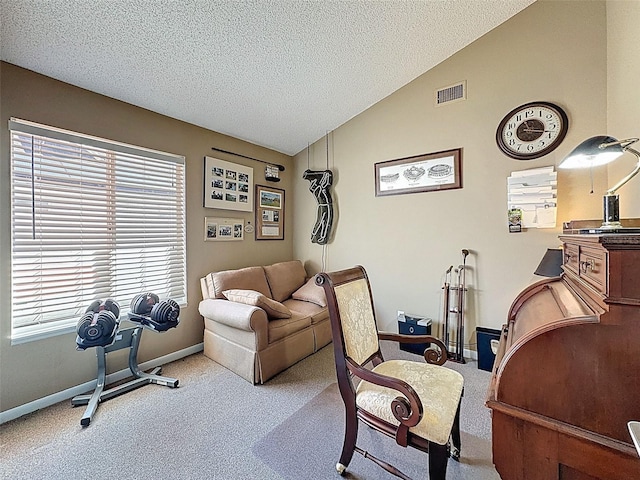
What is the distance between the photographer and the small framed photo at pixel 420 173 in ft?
10.2

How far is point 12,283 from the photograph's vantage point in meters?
2.07

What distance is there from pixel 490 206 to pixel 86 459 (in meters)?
3.78

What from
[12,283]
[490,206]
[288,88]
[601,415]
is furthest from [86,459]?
[490,206]

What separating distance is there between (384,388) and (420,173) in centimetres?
254

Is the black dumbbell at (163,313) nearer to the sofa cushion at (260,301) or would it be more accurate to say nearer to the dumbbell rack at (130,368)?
the dumbbell rack at (130,368)

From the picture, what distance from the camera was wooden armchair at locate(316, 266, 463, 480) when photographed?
1256mm

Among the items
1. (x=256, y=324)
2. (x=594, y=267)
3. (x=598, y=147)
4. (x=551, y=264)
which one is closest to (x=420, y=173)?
(x=551, y=264)

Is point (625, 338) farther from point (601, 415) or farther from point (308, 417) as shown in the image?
point (308, 417)

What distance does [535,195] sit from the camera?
2.66 metres

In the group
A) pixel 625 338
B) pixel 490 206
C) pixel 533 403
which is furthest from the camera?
pixel 490 206

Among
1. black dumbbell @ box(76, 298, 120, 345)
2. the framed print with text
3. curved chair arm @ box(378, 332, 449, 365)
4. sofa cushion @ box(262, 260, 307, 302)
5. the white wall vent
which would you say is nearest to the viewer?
curved chair arm @ box(378, 332, 449, 365)

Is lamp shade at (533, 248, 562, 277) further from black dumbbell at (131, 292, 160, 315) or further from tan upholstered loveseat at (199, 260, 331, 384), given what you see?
black dumbbell at (131, 292, 160, 315)

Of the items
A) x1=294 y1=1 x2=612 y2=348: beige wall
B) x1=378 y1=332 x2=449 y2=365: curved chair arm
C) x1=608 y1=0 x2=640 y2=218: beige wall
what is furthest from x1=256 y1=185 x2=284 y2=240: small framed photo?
x1=608 y1=0 x2=640 y2=218: beige wall

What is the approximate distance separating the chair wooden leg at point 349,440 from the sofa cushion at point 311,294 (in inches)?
76.1
